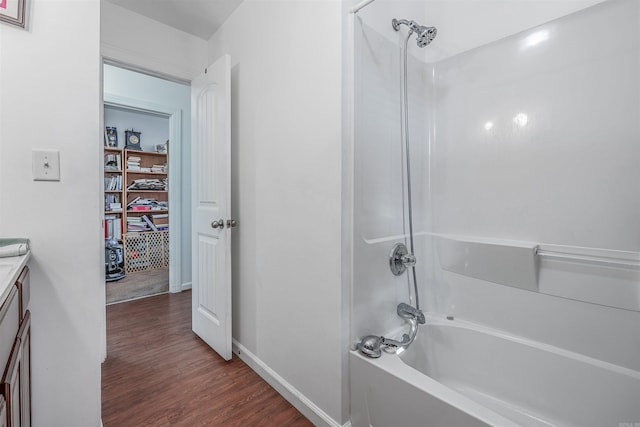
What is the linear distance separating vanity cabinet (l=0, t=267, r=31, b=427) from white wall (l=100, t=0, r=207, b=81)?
1.69 metres

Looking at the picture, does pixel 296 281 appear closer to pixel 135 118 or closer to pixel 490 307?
pixel 490 307

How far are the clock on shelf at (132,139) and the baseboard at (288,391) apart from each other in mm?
3689

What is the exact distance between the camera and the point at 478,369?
4.99ft

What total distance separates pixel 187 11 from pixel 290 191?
5.12ft

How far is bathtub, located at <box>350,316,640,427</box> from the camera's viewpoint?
3.48 feet

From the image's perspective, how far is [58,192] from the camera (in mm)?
1103

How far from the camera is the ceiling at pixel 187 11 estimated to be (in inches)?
76.4

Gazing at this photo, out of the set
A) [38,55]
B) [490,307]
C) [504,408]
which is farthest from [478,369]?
[38,55]

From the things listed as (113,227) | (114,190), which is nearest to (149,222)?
(113,227)

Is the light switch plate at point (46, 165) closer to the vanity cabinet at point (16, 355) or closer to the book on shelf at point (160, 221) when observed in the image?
the vanity cabinet at point (16, 355)

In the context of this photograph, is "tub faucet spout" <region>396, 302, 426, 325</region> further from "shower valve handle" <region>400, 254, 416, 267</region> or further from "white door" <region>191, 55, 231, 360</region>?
"white door" <region>191, 55, 231, 360</region>

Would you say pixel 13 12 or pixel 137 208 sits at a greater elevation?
pixel 13 12

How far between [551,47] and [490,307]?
131 centimetres

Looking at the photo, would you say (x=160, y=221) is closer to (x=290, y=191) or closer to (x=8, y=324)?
(x=290, y=191)
